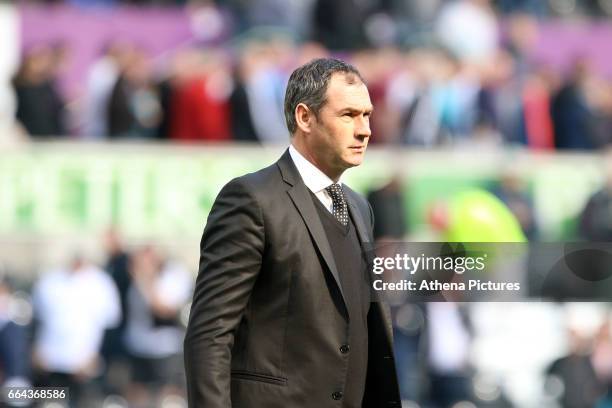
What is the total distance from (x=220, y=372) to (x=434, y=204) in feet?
31.1

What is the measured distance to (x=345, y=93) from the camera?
12.2ft

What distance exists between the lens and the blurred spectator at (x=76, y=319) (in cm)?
1103

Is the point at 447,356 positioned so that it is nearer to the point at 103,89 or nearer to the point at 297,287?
the point at 103,89

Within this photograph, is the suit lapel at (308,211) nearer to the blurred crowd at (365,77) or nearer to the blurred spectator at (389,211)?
the blurred spectator at (389,211)

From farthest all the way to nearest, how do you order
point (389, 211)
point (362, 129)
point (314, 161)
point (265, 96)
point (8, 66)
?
1. point (8, 66)
2. point (265, 96)
3. point (389, 211)
4. point (314, 161)
5. point (362, 129)

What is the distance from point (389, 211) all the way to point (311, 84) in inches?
343

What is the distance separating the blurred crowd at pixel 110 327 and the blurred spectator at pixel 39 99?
6.72 ft

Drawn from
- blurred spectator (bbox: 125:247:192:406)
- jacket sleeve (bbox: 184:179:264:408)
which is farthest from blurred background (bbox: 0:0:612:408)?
jacket sleeve (bbox: 184:179:264:408)

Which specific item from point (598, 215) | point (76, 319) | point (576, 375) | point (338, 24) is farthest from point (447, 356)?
point (338, 24)

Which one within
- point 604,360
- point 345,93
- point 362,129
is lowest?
point 604,360

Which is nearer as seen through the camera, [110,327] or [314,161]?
[314,161]

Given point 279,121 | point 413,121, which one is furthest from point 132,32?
point 413,121

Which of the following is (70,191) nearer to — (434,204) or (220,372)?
(434,204)

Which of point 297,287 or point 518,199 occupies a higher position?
point 518,199
